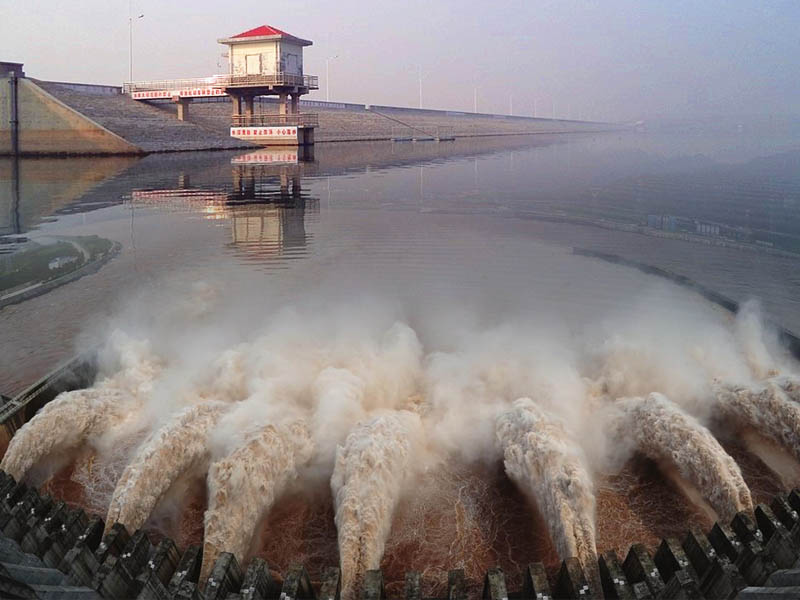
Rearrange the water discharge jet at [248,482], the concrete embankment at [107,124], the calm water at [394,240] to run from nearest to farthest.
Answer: the water discharge jet at [248,482], the calm water at [394,240], the concrete embankment at [107,124]

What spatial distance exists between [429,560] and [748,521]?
2625mm

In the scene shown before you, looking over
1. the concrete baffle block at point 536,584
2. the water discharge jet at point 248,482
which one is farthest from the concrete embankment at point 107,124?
the concrete baffle block at point 536,584

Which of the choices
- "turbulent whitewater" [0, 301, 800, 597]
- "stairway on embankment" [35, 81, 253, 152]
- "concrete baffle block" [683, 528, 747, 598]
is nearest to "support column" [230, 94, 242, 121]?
"stairway on embankment" [35, 81, 253, 152]

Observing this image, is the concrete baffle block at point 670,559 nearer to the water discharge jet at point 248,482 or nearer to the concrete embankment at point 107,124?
the water discharge jet at point 248,482

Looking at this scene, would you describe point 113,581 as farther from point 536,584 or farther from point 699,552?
point 699,552

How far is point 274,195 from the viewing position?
28641 millimetres

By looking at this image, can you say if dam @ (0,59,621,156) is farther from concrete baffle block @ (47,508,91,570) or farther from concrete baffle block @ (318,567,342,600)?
concrete baffle block @ (318,567,342,600)

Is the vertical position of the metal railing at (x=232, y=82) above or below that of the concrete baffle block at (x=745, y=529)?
above

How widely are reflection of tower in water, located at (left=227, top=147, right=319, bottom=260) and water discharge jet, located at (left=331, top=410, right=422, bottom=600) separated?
1049 cm

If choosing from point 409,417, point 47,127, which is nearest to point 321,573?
point 409,417

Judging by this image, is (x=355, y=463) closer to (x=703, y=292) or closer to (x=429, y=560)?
(x=429, y=560)

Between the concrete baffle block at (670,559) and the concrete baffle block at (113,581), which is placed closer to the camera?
the concrete baffle block at (113,581)

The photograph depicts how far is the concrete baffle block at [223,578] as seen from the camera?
4.86 m

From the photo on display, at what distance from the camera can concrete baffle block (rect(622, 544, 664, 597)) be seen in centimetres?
481
